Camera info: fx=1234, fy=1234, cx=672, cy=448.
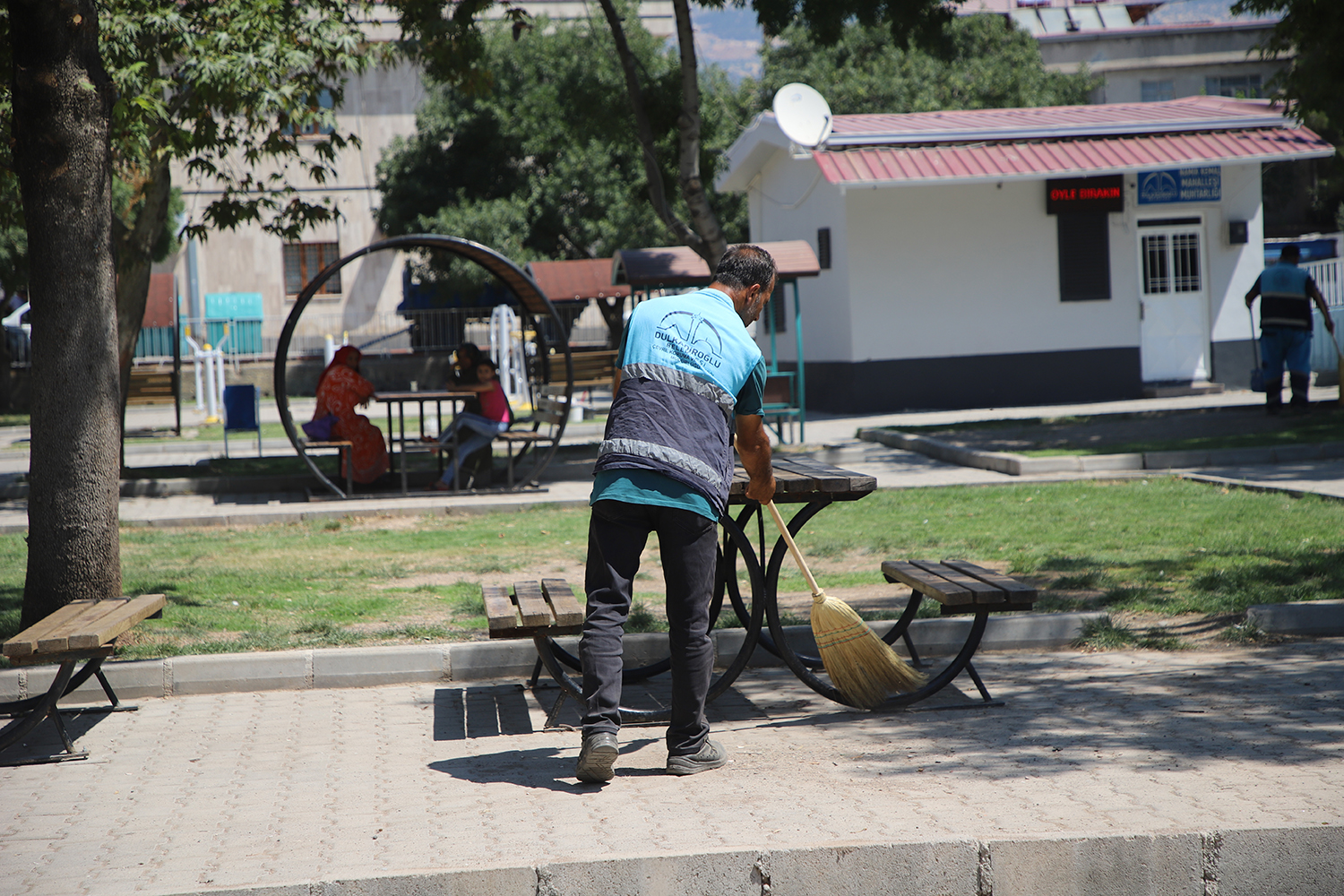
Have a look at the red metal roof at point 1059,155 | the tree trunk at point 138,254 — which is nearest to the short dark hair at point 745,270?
the tree trunk at point 138,254

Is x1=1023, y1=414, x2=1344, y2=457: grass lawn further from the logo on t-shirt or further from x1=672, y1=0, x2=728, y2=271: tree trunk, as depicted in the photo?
the logo on t-shirt

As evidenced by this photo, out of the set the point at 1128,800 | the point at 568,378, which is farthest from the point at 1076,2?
the point at 1128,800

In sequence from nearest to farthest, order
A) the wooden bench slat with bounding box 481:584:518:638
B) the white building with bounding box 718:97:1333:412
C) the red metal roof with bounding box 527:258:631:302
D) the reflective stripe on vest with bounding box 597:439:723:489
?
the reflective stripe on vest with bounding box 597:439:723:489 → the wooden bench slat with bounding box 481:584:518:638 → the white building with bounding box 718:97:1333:412 → the red metal roof with bounding box 527:258:631:302

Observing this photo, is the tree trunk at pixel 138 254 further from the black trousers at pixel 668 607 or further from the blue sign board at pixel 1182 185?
the blue sign board at pixel 1182 185

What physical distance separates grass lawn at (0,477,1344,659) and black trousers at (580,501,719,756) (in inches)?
82.6

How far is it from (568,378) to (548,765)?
27.8ft

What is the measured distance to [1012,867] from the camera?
346 centimetres

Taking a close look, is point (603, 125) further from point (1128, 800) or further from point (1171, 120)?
point (1128, 800)

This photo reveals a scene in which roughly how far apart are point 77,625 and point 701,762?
2.57 meters

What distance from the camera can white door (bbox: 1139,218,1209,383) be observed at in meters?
20.3

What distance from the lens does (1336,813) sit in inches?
144

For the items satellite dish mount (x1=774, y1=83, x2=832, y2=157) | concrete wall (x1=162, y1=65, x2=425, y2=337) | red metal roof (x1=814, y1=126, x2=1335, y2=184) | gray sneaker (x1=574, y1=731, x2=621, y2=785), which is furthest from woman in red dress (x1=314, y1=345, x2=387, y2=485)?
concrete wall (x1=162, y1=65, x2=425, y2=337)

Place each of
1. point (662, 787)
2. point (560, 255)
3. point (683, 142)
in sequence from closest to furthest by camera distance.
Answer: point (662, 787)
point (683, 142)
point (560, 255)

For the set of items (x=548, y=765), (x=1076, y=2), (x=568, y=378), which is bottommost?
(x=548, y=765)
